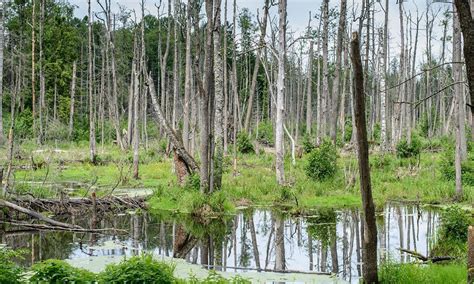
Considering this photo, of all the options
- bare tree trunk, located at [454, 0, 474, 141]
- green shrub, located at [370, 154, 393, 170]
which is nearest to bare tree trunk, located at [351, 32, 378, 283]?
bare tree trunk, located at [454, 0, 474, 141]

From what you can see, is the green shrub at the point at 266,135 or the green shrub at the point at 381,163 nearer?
the green shrub at the point at 381,163

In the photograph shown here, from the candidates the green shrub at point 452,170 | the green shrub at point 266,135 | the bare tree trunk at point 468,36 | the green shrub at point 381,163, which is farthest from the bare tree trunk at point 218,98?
the green shrub at point 266,135

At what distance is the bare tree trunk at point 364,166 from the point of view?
7.97 m

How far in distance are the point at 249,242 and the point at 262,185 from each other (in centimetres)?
733

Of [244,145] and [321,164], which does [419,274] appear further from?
[244,145]

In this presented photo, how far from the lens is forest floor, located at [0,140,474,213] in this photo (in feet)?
64.0

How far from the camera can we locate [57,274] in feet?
26.3

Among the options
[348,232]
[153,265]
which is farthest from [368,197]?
[348,232]

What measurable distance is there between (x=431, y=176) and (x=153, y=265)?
60.4ft

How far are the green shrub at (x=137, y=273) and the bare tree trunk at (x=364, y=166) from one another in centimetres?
291

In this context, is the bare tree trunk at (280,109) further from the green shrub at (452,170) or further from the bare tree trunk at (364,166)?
A: the bare tree trunk at (364,166)

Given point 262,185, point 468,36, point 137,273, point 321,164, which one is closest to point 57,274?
point 137,273

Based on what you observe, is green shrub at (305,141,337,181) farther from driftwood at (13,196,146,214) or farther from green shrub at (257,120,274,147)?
Answer: green shrub at (257,120,274,147)

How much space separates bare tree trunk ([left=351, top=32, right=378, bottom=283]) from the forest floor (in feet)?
33.1
